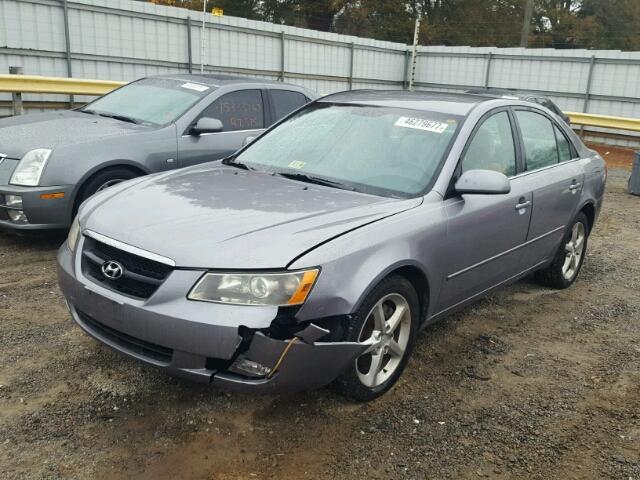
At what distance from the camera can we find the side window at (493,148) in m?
3.96

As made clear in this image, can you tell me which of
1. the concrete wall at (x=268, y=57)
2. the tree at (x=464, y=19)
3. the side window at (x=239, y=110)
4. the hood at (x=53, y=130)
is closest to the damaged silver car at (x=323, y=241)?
the hood at (x=53, y=130)

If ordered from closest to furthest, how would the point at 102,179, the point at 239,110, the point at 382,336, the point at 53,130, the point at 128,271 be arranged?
the point at 128,271 → the point at 382,336 → the point at 102,179 → the point at 53,130 → the point at 239,110

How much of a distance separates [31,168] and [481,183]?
3.76 metres

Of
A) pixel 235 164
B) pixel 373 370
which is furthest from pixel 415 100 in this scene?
pixel 373 370

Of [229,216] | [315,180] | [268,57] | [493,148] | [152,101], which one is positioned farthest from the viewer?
[268,57]

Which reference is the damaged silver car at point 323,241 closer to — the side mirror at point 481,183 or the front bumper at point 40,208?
the side mirror at point 481,183

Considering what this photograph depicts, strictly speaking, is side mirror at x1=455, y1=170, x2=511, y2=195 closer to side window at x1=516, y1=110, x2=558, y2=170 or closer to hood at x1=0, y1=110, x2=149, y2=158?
side window at x1=516, y1=110, x2=558, y2=170

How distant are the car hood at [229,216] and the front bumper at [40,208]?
1735mm

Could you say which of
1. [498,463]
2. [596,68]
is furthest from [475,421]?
[596,68]

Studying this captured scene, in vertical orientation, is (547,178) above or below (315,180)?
below

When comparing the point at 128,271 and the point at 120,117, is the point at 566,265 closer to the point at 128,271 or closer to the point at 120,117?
the point at 128,271

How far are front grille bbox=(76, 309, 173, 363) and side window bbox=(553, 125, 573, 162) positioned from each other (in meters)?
3.68

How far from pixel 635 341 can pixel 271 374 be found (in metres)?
3.01

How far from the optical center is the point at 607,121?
627 inches
